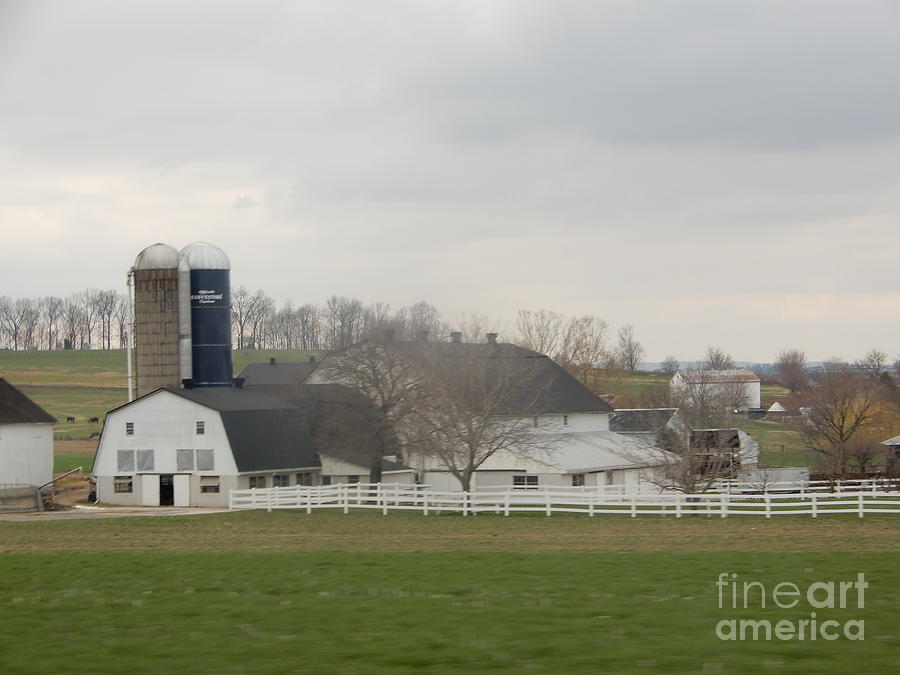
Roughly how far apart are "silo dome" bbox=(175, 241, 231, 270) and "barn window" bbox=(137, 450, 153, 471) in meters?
11.0

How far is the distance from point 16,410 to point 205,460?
11068mm

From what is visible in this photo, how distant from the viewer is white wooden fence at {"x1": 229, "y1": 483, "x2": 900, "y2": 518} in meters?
37.9

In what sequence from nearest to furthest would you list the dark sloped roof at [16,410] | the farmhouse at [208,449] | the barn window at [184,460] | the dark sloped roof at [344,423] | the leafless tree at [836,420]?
1. the dark sloped roof at [344,423]
2. the farmhouse at [208,449]
3. the barn window at [184,460]
4. the dark sloped roof at [16,410]
5. the leafless tree at [836,420]

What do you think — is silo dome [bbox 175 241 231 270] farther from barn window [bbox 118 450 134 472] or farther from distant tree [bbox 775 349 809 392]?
distant tree [bbox 775 349 809 392]

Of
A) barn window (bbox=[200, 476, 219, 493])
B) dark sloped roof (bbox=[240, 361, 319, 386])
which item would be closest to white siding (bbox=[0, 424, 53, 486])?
barn window (bbox=[200, 476, 219, 493])

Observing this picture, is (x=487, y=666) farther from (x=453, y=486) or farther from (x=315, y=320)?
(x=315, y=320)

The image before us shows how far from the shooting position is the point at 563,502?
40.6 metres

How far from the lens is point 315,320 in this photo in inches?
5030

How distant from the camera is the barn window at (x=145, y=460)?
54.4 meters

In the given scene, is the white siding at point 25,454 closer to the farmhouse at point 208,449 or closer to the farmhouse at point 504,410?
the farmhouse at point 208,449

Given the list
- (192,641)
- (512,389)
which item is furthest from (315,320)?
(192,641)

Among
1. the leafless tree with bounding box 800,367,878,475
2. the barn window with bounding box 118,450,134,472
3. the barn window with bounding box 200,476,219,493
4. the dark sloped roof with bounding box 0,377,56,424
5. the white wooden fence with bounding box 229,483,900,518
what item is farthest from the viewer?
the leafless tree with bounding box 800,367,878,475

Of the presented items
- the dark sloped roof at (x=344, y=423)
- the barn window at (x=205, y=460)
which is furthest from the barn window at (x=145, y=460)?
the dark sloped roof at (x=344, y=423)

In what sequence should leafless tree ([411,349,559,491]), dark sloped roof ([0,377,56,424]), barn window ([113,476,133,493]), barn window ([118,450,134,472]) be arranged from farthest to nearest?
dark sloped roof ([0,377,56,424]) < barn window ([118,450,134,472]) < barn window ([113,476,133,493]) < leafless tree ([411,349,559,491])
